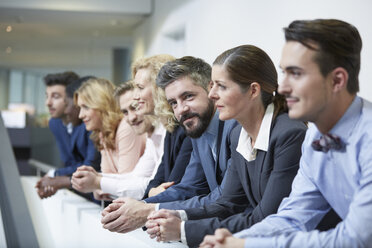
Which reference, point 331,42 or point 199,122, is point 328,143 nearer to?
point 331,42

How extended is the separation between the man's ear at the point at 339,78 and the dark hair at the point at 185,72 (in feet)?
3.64

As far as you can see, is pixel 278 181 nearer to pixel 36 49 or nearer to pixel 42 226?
pixel 42 226

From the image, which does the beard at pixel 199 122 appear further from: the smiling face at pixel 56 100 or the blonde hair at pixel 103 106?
the smiling face at pixel 56 100

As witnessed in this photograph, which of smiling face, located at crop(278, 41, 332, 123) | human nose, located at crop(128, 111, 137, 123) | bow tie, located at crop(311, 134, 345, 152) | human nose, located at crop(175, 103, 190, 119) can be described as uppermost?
smiling face, located at crop(278, 41, 332, 123)

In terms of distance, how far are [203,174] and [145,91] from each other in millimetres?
654

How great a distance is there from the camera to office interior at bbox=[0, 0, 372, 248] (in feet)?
10.8

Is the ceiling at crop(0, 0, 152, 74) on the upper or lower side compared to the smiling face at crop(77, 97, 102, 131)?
upper

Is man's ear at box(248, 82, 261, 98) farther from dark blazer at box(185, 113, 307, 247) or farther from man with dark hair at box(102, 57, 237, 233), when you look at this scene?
man with dark hair at box(102, 57, 237, 233)

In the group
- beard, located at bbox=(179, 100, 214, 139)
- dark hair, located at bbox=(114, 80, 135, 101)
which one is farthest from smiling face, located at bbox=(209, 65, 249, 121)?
dark hair, located at bbox=(114, 80, 135, 101)

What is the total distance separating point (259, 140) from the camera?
6.14 feet

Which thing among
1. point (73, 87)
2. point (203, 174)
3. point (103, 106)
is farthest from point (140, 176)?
point (73, 87)

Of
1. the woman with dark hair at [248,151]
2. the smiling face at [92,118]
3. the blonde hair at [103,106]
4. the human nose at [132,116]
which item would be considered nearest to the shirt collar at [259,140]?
the woman with dark hair at [248,151]

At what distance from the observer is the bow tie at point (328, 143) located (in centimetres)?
143

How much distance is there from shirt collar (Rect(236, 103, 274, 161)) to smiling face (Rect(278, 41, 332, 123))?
414 mm
